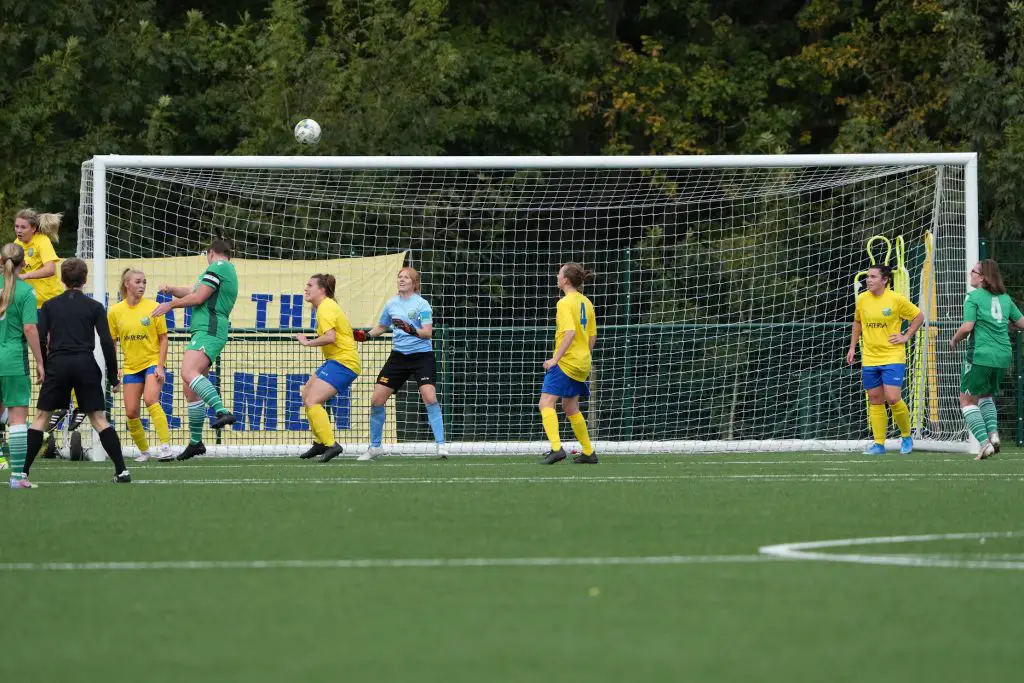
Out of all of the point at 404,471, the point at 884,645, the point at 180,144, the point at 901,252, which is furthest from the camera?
the point at 180,144

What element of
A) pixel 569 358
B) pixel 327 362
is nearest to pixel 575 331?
pixel 569 358

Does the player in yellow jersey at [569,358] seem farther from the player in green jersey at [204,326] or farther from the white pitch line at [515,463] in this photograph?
the player in green jersey at [204,326]

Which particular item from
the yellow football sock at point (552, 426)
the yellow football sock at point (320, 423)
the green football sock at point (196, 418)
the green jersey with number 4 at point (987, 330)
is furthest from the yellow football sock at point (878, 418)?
the green football sock at point (196, 418)

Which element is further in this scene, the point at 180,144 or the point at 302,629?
the point at 180,144

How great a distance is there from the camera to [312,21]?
25328 mm

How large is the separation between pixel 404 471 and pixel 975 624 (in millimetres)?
7867

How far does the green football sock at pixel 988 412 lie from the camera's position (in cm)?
1448

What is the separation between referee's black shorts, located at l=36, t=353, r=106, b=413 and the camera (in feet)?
32.8

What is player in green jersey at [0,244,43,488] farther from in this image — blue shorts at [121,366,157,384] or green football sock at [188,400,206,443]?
blue shorts at [121,366,157,384]

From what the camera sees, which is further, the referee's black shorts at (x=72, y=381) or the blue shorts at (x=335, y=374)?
the blue shorts at (x=335, y=374)

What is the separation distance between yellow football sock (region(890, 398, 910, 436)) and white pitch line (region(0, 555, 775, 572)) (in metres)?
8.69

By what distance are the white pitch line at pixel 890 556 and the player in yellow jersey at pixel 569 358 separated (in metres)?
5.98

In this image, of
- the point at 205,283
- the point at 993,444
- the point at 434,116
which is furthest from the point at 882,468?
the point at 434,116

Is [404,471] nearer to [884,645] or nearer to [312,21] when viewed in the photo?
[884,645]
